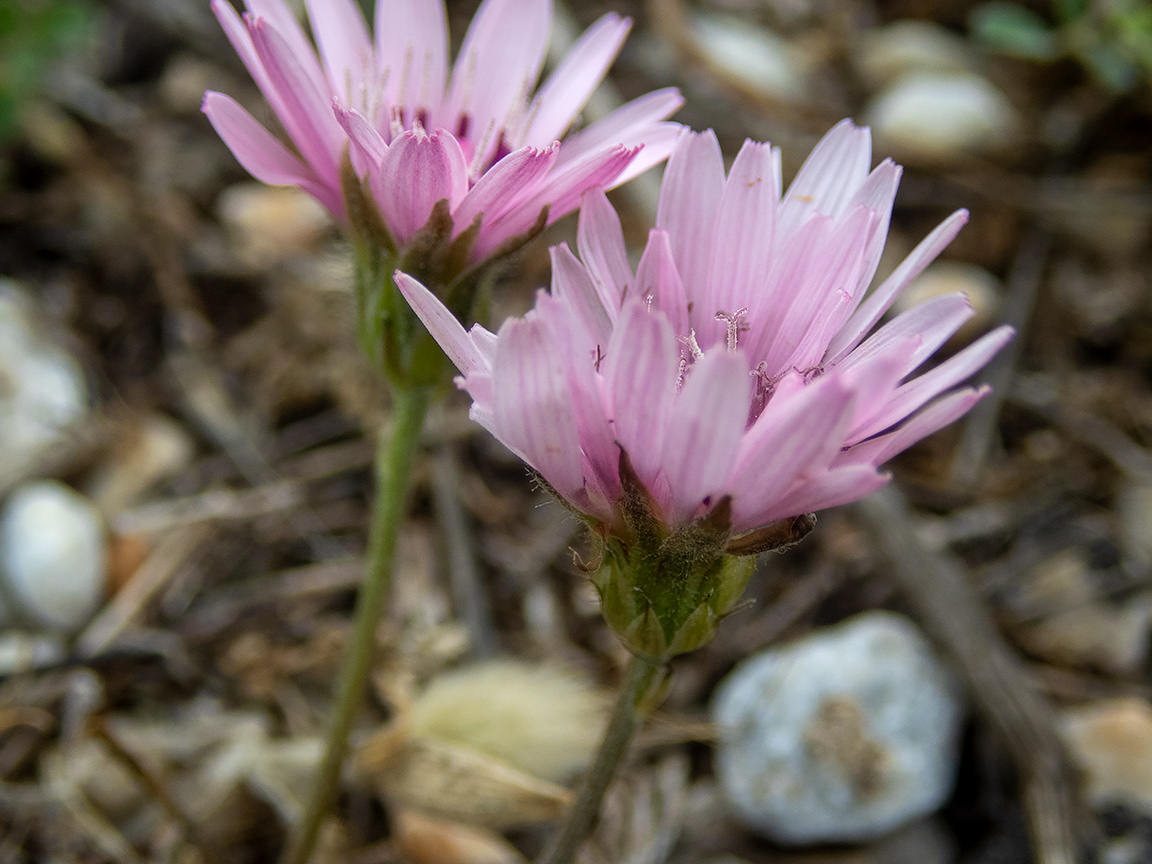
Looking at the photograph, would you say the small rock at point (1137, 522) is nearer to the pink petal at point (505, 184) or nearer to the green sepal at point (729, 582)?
the green sepal at point (729, 582)

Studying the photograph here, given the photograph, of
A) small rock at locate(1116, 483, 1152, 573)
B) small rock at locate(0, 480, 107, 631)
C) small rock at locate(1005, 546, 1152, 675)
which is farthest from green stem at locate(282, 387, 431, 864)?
small rock at locate(1116, 483, 1152, 573)

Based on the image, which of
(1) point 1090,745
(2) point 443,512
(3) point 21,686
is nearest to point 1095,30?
(1) point 1090,745

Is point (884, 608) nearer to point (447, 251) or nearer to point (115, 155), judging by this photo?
point (447, 251)

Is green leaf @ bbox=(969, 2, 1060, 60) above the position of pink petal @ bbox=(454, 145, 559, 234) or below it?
below

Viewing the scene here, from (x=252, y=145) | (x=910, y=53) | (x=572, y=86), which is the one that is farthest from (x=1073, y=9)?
(x=252, y=145)

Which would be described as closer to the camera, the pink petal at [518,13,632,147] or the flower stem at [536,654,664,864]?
the flower stem at [536,654,664,864]

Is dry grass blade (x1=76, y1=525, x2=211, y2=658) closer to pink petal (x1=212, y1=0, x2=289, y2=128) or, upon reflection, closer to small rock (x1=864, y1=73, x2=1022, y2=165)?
pink petal (x1=212, y1=0, x2=289, y2=128)
